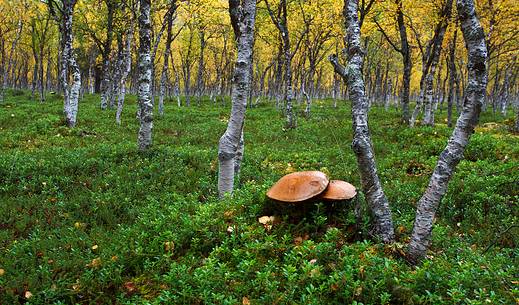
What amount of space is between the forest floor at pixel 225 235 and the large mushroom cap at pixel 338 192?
1.06 feet

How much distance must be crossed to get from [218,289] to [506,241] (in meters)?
6.38

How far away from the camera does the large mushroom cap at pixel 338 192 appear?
5.90 m

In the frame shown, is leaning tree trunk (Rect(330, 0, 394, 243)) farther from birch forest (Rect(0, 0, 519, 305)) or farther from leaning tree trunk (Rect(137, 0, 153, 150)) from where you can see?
leaning tree trunk (Rect(137, 0, 153, 150))

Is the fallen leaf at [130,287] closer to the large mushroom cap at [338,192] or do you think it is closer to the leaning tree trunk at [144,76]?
the large mushroom cap at [338,192]

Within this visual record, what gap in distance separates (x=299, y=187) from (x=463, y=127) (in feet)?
8.41

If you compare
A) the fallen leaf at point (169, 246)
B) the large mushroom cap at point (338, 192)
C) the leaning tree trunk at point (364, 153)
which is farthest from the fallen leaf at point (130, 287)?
the leaning tree trunk at point (364, 153)

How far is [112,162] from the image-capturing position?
41.5 ft

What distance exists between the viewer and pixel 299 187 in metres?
5.99

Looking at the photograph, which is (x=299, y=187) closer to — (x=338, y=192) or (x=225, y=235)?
(x=338, y=192)

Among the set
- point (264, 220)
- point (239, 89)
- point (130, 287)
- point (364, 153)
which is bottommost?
point (130, 287)

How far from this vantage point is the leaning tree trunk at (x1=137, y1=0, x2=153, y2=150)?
13602 mm

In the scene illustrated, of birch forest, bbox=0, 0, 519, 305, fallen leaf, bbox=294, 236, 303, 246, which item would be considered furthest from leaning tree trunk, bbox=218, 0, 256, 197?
fallen leaf, bbox=294, 236, 303, 246

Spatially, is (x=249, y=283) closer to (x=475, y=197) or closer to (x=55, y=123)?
(x=475, y=197)

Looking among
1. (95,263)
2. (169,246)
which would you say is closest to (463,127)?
(169,246)
